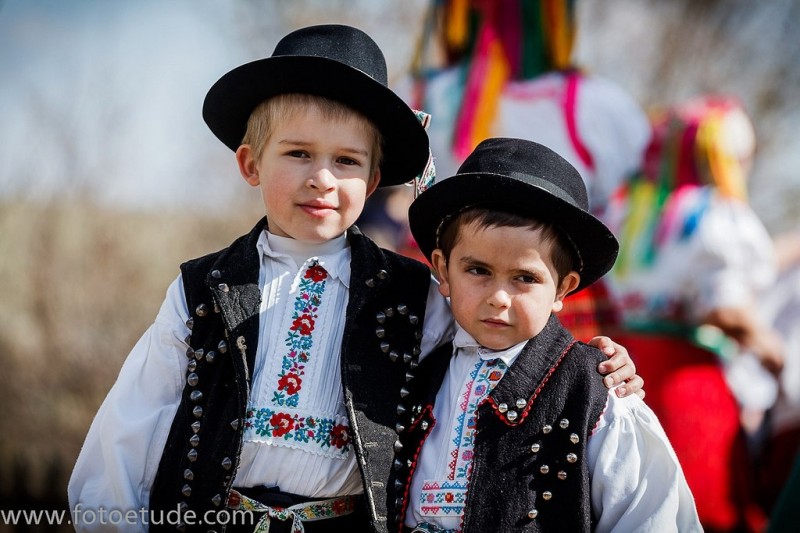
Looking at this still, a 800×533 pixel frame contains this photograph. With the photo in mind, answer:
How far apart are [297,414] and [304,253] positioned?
393 millimetres

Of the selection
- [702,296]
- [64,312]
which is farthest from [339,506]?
[64,312]

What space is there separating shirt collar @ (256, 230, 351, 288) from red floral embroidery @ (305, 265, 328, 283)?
16 mm

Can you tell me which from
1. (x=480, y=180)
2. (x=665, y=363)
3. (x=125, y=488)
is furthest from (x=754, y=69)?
(x=125, y=488)

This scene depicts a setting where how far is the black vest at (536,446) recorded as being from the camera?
180 centimetres

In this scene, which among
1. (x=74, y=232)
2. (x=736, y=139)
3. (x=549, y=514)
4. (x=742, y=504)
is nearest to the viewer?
(x=549, y=514)

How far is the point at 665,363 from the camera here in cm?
390

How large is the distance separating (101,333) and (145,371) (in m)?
3.94

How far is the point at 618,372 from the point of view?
6.28 ft

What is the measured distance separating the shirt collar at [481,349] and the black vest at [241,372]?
0.35 feet

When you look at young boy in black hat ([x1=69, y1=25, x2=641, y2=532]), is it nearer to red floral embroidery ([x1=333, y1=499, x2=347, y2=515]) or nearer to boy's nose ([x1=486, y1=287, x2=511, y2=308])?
red floral embroidery ([x1=333, y1=499, x2=347, y2=515])

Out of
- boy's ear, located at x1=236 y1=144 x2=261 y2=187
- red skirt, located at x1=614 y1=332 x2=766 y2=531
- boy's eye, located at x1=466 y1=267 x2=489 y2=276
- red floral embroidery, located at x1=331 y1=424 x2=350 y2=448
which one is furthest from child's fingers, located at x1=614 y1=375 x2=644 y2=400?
red skirt, located at x1=614 y1=332 x2=766 y2=531

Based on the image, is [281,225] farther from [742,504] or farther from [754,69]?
[754,69]

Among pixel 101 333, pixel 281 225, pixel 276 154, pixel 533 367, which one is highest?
pixel 101 333

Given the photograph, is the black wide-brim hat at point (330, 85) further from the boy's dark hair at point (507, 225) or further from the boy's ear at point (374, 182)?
the boy's dark hair at point (507, 225)
